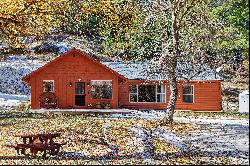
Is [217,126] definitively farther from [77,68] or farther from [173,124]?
[77,68]

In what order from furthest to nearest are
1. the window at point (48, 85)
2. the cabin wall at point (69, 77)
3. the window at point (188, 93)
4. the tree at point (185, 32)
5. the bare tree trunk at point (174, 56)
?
the window at point (188, 93), the window at point (48, 85), the cabin wall at point (69, 77), the bare tree trunk at point (174, 56), the tree at point (185, 32)

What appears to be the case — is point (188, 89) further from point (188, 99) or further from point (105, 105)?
point (105, 105)

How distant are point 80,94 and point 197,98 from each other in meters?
9.91

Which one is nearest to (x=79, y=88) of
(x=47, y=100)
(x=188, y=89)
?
(x=47, y=100)

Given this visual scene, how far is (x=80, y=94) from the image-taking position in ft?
126

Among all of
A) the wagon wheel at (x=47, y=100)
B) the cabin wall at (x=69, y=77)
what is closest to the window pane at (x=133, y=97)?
the cabin wall at (x=69, y=77)

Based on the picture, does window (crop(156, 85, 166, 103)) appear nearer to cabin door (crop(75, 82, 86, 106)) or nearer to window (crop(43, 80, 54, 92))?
cabin door (crop(75, 82, 86, 106))

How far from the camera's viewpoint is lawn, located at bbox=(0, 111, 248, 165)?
13945mm

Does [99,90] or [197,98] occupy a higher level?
[99,90]

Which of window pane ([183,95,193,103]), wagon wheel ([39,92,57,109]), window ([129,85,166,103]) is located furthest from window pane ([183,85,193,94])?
wagon wheel ([39,92,57,109])

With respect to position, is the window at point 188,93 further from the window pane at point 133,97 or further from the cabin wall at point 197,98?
the window pane at point 133,97

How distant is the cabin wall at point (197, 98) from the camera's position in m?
38.5

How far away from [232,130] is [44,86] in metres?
19.9

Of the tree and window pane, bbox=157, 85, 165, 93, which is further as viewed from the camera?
window pane, bbox=157, 85, 165, 93
